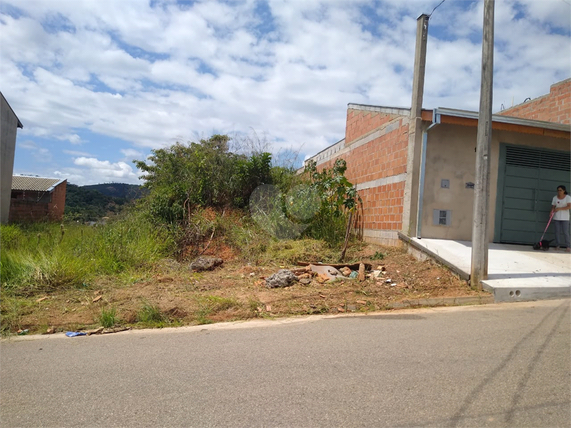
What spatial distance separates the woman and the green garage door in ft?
2.12

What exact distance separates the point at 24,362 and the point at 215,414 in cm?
257

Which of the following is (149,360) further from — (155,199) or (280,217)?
(155,199)

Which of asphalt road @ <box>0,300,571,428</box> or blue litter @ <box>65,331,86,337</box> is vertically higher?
asphalt road @ <box>0,300,571,428</box>

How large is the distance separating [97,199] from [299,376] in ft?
84.4

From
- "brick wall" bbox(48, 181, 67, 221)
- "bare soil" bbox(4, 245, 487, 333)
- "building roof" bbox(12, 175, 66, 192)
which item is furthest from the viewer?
"building roof" bbox(12, 175, 66, 192)

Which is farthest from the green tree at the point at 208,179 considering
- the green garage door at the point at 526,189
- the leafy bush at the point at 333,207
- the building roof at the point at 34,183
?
the building roof at the point at 34,183

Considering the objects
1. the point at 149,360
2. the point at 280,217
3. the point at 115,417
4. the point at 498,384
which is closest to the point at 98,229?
the point at 280,217

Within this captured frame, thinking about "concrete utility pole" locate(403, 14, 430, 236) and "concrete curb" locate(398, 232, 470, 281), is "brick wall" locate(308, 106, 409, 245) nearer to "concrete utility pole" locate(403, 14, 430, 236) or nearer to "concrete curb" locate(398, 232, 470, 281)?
"concrete utility pole" locate(403, 14, 430, 236)

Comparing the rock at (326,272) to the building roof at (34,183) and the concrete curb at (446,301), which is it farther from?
the building roof at (34,183)

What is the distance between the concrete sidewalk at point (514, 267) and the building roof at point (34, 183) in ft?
68.9

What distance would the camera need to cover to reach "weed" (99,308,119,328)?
5875mm

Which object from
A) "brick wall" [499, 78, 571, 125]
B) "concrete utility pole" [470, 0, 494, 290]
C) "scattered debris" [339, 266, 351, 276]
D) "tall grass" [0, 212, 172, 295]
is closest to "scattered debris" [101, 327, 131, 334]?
"tall grass" [0, 212, 172, 295]

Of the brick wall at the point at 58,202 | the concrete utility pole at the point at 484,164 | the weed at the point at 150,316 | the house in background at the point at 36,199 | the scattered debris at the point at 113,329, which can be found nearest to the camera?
the scattered debris at the point at 113,329

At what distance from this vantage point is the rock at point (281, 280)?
785cm
